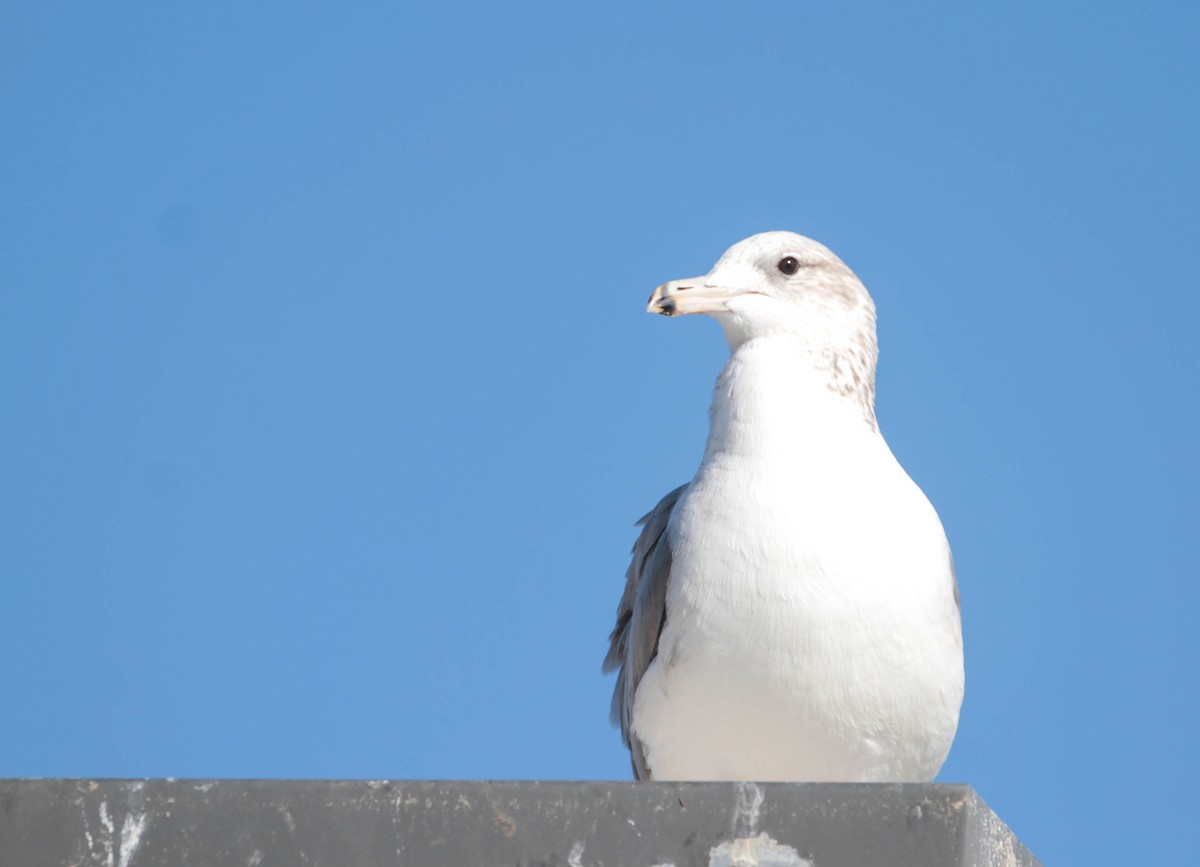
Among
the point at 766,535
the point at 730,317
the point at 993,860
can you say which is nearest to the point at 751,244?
the point at 730,317

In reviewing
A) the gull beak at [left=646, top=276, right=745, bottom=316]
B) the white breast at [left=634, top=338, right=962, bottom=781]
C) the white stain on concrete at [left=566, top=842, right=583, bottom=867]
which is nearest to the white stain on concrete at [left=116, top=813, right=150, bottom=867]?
the white stain on concrete at [left=566, top=842, right=583, bottom=867]

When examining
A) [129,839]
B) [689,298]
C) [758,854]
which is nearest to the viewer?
[758,854]

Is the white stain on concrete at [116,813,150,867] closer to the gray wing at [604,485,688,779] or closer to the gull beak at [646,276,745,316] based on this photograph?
the gray wing at [604,485,688,779]

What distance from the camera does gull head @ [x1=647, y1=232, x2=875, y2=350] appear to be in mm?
5027

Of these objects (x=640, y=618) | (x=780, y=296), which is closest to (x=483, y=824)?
(x=640, y=618)

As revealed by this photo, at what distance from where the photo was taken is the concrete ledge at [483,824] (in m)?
2.58

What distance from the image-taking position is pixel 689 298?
5020mm

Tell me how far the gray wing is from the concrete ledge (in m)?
2.00

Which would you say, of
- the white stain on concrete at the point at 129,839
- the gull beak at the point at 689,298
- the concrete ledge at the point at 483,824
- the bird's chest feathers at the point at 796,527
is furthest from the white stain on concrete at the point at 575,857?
the gull beak at the point at 689,298

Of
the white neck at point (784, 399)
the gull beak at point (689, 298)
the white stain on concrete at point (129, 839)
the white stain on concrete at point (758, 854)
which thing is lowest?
the white stain on concrete at point (758, 854)

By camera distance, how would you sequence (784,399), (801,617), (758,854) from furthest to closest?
(784,399) → (801,617) → (758,854)

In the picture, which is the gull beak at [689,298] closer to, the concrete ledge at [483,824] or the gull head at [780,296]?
the gull head at [780,296]

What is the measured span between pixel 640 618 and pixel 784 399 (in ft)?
2.49

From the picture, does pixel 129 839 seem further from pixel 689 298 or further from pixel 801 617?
pixel 689 298
